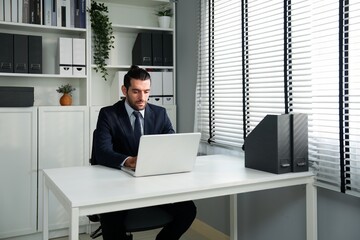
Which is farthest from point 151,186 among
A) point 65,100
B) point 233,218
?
point 65,100

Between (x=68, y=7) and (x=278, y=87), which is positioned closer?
(x=278, y=87)

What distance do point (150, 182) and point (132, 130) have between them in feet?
2.00

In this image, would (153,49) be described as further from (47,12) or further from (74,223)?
(74,223)

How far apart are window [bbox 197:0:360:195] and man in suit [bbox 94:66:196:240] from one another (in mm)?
679

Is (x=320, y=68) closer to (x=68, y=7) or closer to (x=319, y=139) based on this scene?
→ (x=319, y=139)

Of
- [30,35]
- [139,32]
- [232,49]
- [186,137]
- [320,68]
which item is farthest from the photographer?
[139,32]

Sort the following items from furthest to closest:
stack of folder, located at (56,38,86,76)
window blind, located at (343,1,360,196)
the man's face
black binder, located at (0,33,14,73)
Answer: stack of folder, located at (56,38,86,76) → black binder, located at (0,33,14,73) → the man's face → window blind, located at (343,1,360,196)

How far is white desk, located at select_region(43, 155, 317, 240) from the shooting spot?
168 cm

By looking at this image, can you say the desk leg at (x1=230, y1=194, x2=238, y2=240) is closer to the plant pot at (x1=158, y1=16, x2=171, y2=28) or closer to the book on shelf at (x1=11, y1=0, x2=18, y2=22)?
the plant pot at (x1=158, y1=16, x2=171, y2=28)

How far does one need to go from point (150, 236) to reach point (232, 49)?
5.70ft

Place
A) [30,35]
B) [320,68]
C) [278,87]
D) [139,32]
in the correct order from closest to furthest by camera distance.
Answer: [320,68], [278,87], [30,35], [139,32]

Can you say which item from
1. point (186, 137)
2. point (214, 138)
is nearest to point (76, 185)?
point (186, 137)

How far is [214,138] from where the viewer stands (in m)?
3.28

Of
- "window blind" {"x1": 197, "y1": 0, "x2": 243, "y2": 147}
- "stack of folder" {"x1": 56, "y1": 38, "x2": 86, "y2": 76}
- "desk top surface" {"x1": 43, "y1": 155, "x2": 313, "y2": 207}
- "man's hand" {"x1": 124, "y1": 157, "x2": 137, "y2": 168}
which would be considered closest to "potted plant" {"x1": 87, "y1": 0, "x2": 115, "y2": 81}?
"stack of folder" {"x1": 56, "y1": 38, "x2": 86, "y2": 76}
